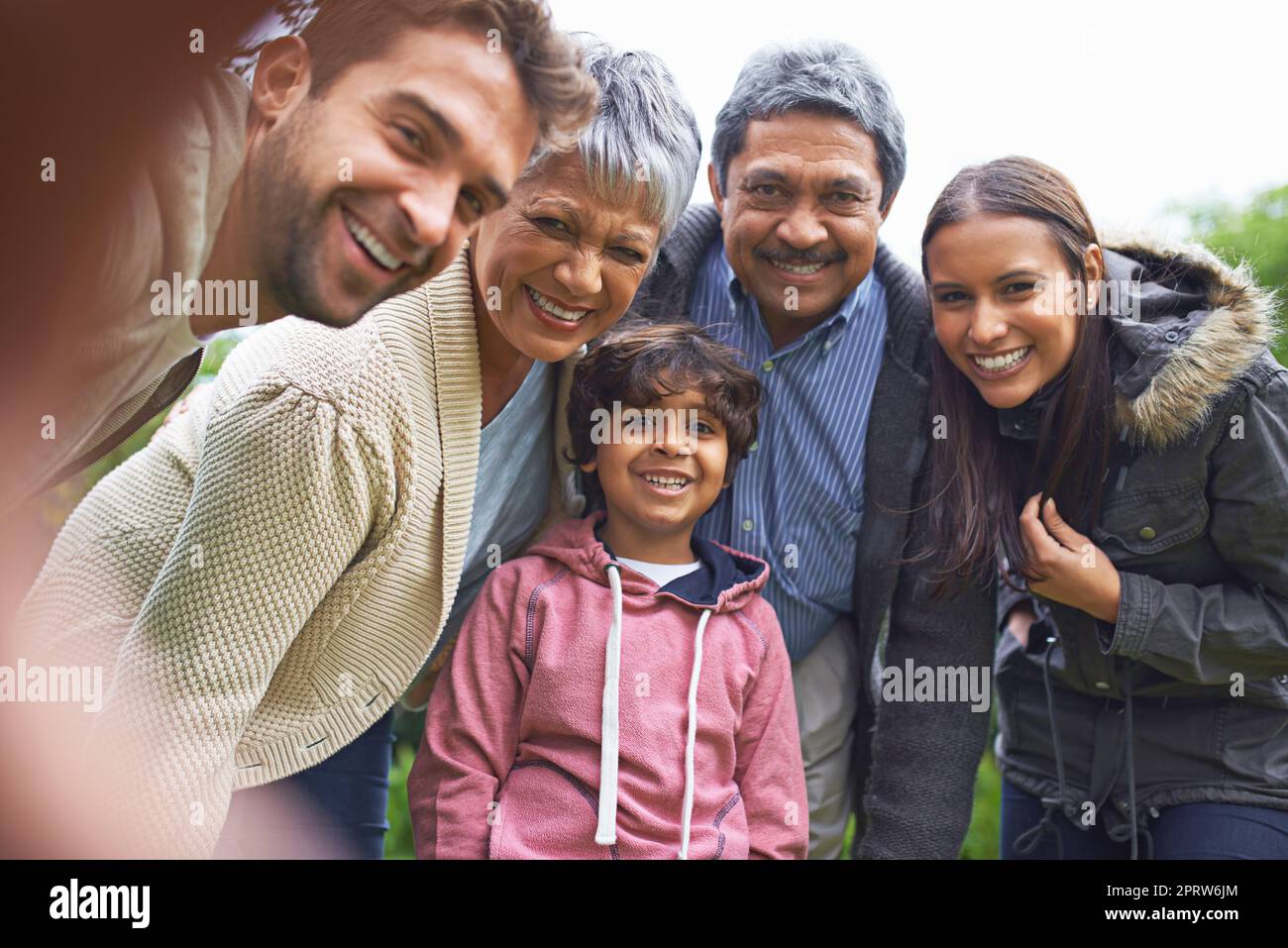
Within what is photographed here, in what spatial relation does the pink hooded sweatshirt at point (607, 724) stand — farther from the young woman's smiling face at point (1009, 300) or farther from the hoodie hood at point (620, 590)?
the young woman's smiling face at point (1009, 300)

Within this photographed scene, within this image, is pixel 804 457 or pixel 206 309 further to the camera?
pixel 804 457

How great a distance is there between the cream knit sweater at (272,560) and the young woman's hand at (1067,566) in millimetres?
1230

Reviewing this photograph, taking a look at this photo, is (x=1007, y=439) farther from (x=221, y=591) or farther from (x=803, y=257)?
(x=221, y=591)

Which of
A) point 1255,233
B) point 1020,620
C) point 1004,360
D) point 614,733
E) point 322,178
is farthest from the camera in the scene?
point 1255,233

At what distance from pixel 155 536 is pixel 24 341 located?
459mm

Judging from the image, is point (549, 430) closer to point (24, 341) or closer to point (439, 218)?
point (439, 218)

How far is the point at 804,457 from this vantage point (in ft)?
9.36

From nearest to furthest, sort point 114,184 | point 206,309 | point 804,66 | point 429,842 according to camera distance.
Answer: point 114,184 < point 206,309 < point 429,842 < point 804,66

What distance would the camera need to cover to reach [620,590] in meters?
2.57

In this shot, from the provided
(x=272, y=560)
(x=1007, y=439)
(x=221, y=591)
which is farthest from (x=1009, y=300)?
(x=221, y=591)

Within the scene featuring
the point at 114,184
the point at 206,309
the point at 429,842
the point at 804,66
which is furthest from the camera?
the point at 804,66

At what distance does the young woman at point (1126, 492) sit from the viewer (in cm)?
257

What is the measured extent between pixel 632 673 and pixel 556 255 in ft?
2.86
